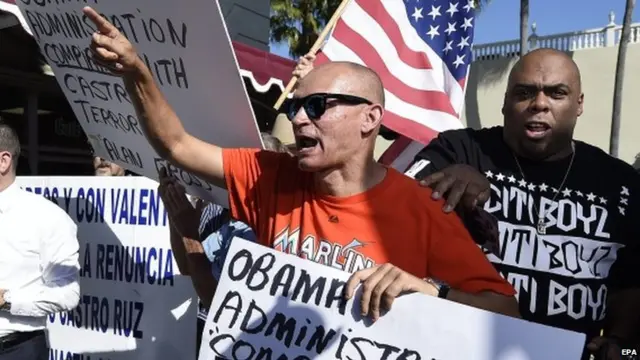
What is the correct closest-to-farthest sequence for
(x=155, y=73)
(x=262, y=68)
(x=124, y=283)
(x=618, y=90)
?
(x=155, y=73)
(x=124, y=283)
(x=262, y=68)
(x=618, y=90)

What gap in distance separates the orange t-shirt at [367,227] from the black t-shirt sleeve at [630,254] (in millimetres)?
639

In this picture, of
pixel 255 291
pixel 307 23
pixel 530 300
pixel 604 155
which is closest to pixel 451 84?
pixel 604 155

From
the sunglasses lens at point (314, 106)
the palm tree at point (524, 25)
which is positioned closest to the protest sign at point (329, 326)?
the sunglasses lens at point (314, 106)

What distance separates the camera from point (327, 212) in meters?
2.07

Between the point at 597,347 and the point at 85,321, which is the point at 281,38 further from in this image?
the point at 597,347

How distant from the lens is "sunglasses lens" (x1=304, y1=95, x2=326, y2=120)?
2014 mm

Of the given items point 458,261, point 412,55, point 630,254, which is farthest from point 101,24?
point 412,55

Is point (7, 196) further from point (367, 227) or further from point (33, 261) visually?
point (367, 227)

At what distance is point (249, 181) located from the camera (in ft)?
7.22

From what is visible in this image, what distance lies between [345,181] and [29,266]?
182 cm

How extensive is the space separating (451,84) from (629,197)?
2756 mm

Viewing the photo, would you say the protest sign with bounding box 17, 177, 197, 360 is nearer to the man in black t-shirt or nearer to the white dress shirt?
the white dress shirt

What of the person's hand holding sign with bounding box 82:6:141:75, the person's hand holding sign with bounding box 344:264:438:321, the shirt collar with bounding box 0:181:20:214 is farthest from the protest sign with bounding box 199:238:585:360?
the shirt collar with bounding box 0:181:20:214

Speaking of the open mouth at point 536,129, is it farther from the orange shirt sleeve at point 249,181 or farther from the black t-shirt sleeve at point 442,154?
the orange shirt sleeve at point 249,181
